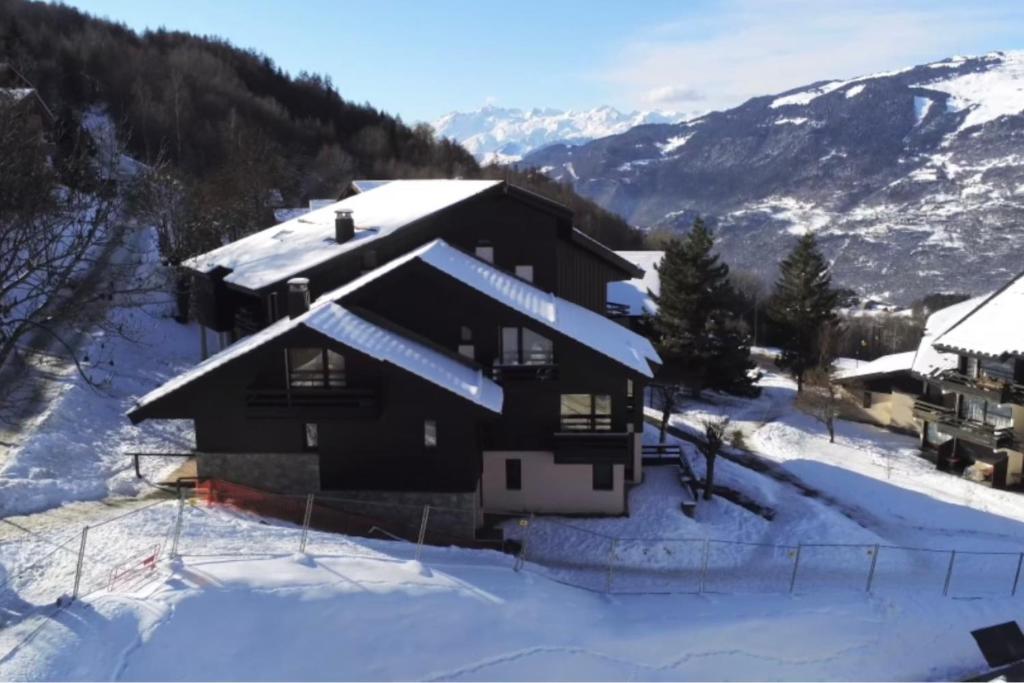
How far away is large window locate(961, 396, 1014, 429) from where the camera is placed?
37500 mm

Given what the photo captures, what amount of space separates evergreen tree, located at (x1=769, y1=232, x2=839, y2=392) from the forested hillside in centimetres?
3756

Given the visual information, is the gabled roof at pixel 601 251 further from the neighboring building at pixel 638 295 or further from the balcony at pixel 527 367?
the neighboring building at pixel 638 295

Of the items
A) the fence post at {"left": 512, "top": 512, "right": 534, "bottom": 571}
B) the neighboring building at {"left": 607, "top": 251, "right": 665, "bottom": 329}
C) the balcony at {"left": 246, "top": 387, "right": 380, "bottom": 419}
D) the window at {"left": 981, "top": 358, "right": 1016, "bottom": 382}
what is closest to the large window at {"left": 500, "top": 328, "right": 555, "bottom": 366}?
the fence post at {"left": 512, "top": 512, "right": 534, "bottom": 571}

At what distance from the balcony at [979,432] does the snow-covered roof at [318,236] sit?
2687cm

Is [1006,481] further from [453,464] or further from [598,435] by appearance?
[453,464]

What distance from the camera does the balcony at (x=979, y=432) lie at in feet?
120

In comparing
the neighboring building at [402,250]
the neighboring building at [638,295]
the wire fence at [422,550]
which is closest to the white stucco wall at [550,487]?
the wire fence at [422,550]

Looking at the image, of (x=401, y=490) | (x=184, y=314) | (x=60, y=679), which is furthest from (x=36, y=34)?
(x=60, y=679)

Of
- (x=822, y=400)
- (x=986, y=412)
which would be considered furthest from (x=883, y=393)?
(x=986, y=412)

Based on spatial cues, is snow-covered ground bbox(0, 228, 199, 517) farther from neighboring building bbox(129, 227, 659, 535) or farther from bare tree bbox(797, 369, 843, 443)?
bare tree bbox(797, 369, 843, 443)

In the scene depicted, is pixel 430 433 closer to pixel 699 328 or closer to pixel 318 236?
pixel 318 236

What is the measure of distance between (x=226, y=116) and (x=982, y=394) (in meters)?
93.2

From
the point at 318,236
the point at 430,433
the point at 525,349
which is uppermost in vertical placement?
the point at 318,236

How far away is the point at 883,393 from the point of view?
155 ft
